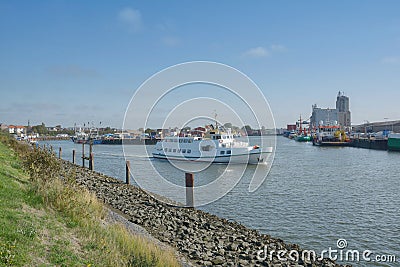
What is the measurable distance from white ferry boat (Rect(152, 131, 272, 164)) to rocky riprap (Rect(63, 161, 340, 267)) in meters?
27.7

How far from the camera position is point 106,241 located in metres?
7.77

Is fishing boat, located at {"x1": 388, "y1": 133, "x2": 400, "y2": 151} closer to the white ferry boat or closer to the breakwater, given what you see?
the breakwater

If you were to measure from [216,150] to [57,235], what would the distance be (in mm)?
39467

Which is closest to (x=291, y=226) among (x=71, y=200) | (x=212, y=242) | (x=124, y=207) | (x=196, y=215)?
(x=196, y=215)

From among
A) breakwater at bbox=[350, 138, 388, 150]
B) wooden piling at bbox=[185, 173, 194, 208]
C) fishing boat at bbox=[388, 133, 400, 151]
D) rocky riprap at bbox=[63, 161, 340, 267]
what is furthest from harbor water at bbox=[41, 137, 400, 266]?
breakwater at bbox=[350, 138, 388, 150]

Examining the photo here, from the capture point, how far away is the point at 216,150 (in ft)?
152

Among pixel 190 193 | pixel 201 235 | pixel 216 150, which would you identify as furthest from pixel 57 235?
pixel 216 150

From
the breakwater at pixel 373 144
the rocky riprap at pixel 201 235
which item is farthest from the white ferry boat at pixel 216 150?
the breakwater at pixel 373 144

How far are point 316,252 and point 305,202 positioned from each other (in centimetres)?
814

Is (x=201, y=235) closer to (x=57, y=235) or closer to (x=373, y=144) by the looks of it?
(x=57, y=235)

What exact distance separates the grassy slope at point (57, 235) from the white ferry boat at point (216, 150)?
3536 centimetres

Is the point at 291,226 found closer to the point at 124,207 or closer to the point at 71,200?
the point at 124,207

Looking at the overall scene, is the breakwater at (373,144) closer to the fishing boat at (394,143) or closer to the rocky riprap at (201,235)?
the fishing boat at (394,143)

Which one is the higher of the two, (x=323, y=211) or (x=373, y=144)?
(x=373, y=144)
